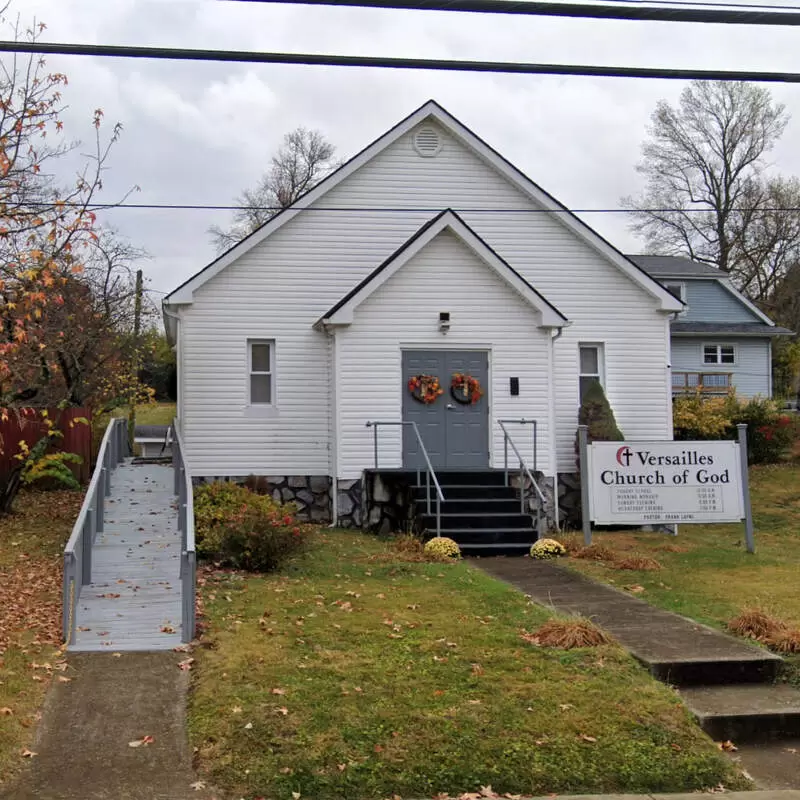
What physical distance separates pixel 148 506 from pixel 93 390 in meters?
12.8

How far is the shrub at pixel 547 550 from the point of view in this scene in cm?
1441

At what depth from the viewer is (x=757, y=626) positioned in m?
9.02

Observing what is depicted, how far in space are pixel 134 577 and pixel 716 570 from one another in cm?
758

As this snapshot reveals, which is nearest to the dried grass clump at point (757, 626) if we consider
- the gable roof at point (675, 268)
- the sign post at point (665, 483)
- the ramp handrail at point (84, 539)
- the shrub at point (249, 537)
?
the shrub at point (249, 537)

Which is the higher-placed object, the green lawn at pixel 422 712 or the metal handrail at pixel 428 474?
the metal handrail at pixel 428 474

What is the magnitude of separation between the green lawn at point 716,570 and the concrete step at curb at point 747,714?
1006 mm

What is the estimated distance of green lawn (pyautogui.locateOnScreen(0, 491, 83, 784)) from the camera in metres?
6.68

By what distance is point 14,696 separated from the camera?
7152mm

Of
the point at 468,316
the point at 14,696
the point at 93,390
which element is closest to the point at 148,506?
the point at 468,316

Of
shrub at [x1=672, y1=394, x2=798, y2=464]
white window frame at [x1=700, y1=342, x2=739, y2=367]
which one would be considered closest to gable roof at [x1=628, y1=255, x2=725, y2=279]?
white window frame at [x1=700, y1=342, x2=739, y2=367]

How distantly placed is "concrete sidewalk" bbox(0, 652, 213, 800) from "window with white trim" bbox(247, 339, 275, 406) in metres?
10.5

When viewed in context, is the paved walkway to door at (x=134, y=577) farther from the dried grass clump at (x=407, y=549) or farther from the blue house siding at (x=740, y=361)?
the blue house siding at (x=740, y=361)

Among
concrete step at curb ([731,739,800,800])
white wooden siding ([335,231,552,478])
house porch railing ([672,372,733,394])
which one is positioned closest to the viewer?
concrete step at curb ([731,739,800,800])

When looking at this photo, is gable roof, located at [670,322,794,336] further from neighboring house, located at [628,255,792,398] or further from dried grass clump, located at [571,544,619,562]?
dried grass clump, located at [571,544,619,562]
